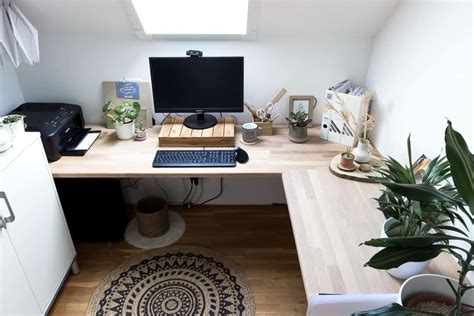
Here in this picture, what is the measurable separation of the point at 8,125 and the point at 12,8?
0.71 metres

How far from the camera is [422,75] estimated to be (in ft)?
4.96

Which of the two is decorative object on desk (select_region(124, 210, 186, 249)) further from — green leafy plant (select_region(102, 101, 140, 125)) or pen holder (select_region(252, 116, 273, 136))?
pen holder (select_region(252, 116, 273, 136))

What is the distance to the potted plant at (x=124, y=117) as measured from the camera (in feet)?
6.74

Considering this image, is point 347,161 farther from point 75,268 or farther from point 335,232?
point 75,268

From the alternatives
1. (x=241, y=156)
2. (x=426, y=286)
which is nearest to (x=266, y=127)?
(x=241, y=156)

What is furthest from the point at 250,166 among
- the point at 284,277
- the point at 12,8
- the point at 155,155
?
the point at 12,8

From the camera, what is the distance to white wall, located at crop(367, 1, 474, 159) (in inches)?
49.4

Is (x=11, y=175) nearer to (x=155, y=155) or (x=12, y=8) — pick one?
(x=155, y=155)

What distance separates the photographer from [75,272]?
2070mm

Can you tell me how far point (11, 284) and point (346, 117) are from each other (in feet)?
5.95

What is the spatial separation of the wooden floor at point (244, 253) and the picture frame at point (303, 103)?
81 cm

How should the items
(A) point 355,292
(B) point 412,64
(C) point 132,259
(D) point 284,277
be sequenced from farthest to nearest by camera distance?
(C) point 132,259
(D) point 284,277
(B) point 412,64
(A) point 355,292

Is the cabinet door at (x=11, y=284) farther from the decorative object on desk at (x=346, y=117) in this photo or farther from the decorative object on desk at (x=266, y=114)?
the decorative object on desk at (x=346, y=117)

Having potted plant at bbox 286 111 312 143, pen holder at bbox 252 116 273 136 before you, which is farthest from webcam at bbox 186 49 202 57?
potted plant at bbox 286 111 312 143
